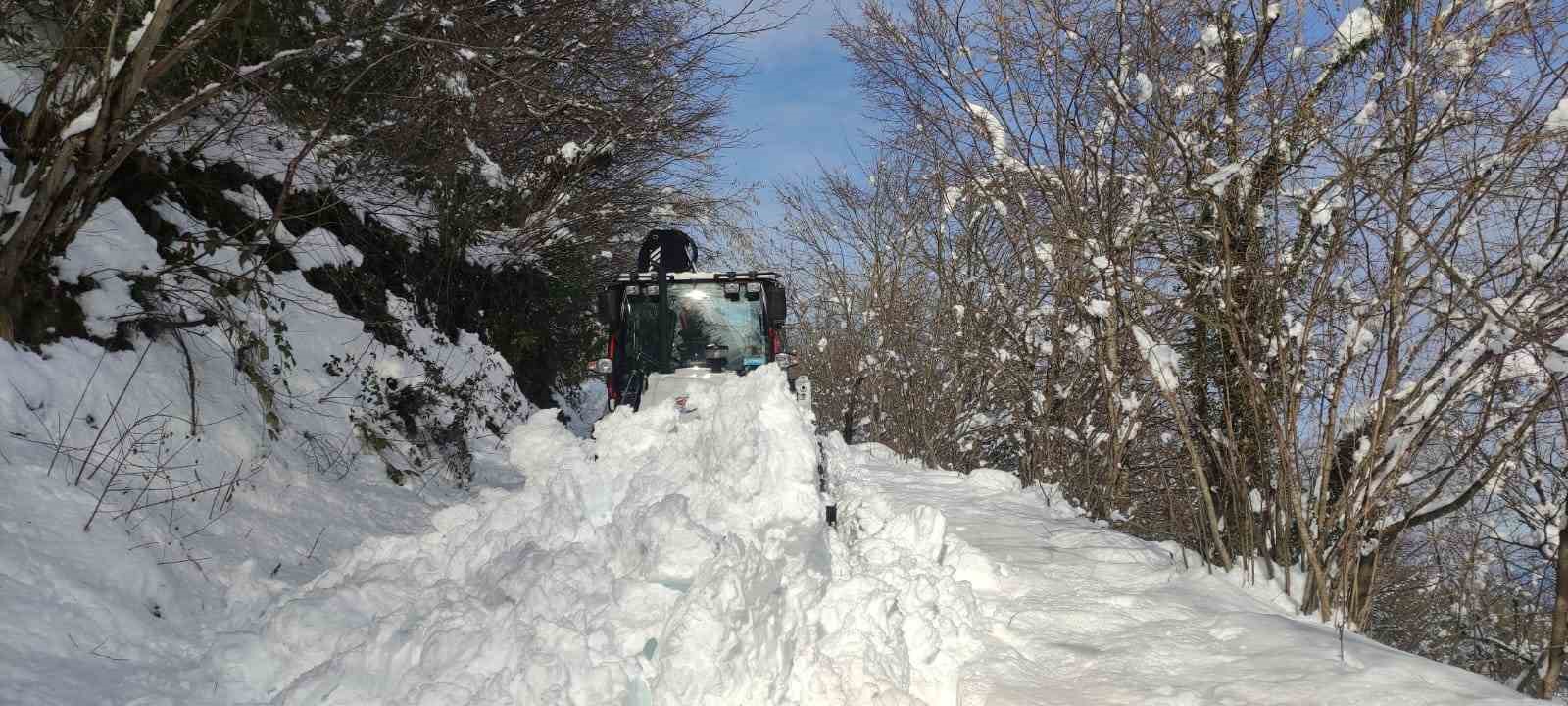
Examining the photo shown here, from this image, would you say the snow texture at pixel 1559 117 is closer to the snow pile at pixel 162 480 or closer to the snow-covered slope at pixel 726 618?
the snow-covered slope at pixel 726 618

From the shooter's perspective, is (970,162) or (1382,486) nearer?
(1382,486)

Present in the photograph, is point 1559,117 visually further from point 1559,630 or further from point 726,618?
point 726,618

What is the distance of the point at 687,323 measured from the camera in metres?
9.52

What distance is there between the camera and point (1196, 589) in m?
4.58

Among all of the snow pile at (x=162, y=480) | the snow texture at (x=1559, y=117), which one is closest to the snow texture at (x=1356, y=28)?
the snow texture at (x=1559, y=117)

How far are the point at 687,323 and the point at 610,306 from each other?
0.82 m

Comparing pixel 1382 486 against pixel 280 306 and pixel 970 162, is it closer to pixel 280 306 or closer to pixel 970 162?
pixel 970 162

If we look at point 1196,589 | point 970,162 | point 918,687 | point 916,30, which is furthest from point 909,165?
point 918,687

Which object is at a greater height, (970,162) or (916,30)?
(916,30)

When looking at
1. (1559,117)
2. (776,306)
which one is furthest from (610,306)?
(1559,117)

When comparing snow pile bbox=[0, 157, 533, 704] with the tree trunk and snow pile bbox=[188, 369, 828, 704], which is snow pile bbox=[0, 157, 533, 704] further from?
the tree trunk

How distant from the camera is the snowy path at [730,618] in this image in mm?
2898

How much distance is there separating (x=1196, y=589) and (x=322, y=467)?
5229 mm

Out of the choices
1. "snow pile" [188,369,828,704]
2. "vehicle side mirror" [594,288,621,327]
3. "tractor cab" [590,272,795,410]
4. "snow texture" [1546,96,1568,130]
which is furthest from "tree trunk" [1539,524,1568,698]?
"vehicle side mirror" [594,288,621,327]
